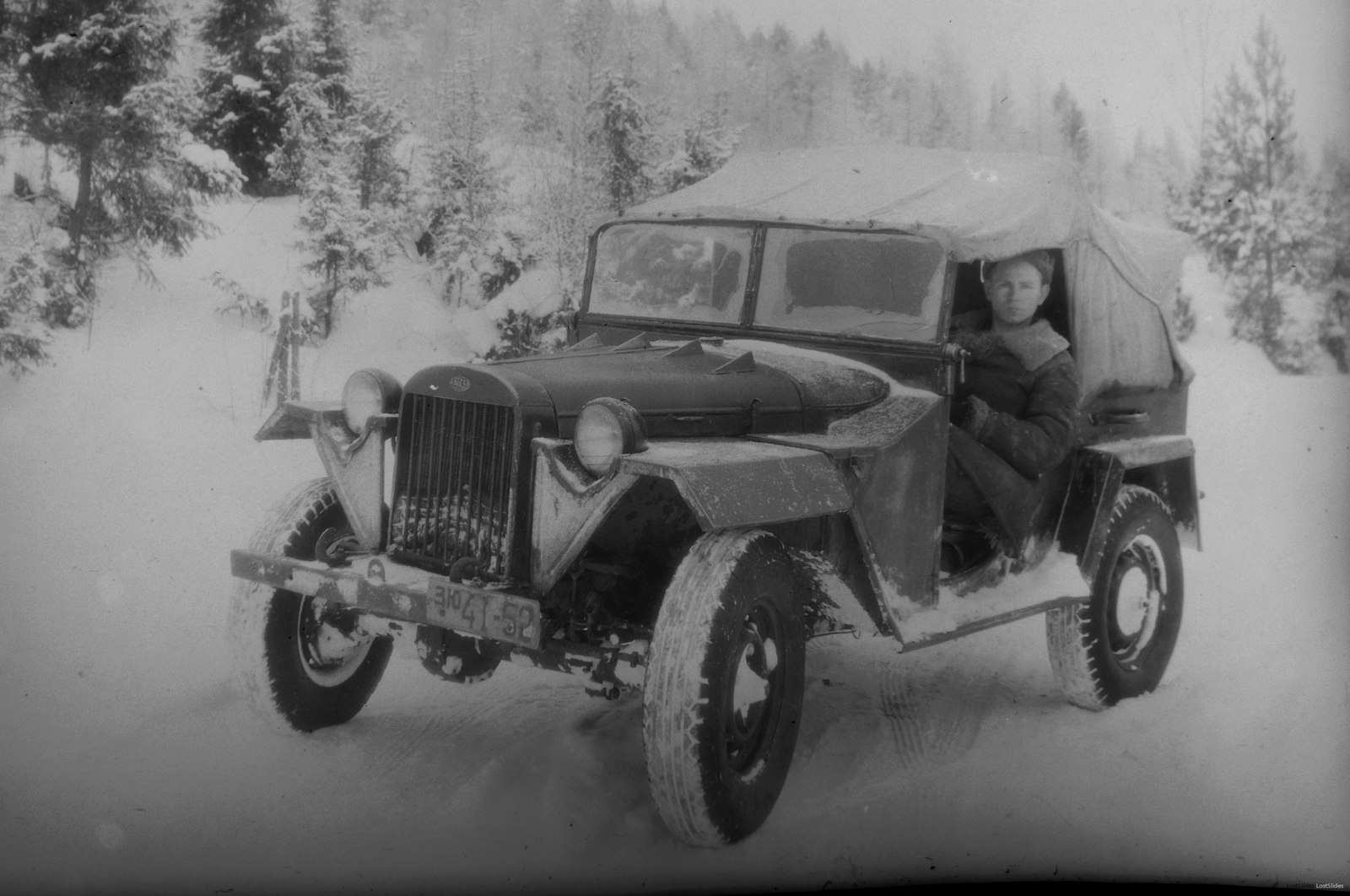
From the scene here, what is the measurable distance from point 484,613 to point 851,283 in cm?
195

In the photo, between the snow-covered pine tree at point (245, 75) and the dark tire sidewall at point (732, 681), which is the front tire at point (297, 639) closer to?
the dark tire sidewall at point (732, 681)

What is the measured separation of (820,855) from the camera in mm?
3178

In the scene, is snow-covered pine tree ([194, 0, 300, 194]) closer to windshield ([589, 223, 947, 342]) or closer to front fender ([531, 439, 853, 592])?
windshield ([589, 223, 947, 342])

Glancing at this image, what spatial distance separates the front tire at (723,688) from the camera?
9.23ft

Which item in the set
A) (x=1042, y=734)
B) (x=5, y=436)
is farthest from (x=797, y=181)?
(x=5, y=436)

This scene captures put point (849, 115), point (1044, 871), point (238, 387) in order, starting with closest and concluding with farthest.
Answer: point (1044, 871), point (849, 115), point (238, 387)

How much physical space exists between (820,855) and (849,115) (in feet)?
10.0

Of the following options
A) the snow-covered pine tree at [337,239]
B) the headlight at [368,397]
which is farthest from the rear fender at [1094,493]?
the snow-covered pine tree at [337,239]

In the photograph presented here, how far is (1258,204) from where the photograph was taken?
4.30m

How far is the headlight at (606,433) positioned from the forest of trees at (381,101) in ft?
5.83

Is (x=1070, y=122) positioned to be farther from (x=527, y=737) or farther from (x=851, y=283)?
(x=527, y=737)

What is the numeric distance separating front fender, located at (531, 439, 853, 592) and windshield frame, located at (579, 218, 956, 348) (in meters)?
0.96

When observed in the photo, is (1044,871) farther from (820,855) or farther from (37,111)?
(37,111)

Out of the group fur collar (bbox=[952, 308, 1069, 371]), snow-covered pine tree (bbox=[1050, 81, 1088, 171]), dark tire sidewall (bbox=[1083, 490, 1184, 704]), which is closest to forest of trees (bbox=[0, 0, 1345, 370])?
snow-covered pine tree (bbox=[1050, 81, 1088, 171])
